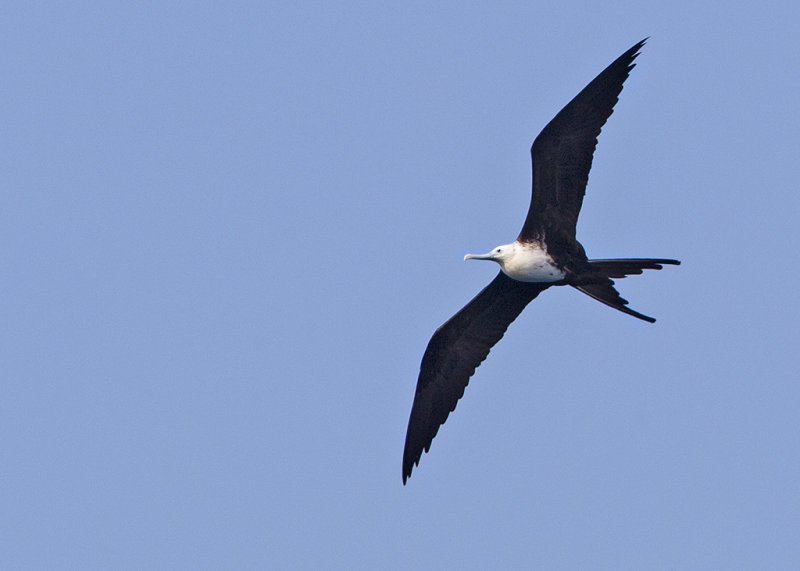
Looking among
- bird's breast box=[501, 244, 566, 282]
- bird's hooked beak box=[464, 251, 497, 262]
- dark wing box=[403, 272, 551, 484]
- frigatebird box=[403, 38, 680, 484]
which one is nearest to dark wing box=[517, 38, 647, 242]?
frigatebird box=[403, 38, 680, 484]

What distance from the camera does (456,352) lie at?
1270 centimetres

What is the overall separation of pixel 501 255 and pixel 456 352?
1257 mm

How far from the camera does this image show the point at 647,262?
11.3 m

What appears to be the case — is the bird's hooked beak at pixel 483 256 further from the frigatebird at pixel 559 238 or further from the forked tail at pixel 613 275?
the forked tail at pixel 613 275

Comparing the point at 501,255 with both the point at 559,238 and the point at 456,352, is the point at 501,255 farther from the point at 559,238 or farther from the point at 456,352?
the point at 456,352

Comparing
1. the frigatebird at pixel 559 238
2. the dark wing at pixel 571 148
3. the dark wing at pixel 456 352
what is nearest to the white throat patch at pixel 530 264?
the frigatebird at pixel 559 238

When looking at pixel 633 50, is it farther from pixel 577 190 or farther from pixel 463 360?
pixel 463 360

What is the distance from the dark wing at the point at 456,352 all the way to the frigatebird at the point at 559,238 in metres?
0.01

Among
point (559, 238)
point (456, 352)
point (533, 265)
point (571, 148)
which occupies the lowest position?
point (456, 352)

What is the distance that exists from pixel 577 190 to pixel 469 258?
3.83 feet

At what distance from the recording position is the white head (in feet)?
38.7

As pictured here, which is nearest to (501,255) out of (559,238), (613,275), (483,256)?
(483,256)

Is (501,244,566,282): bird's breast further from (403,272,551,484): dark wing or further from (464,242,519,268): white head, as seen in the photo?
(403,272,551,484): dark wing

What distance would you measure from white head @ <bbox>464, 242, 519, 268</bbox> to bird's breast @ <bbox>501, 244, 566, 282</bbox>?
0.02m
